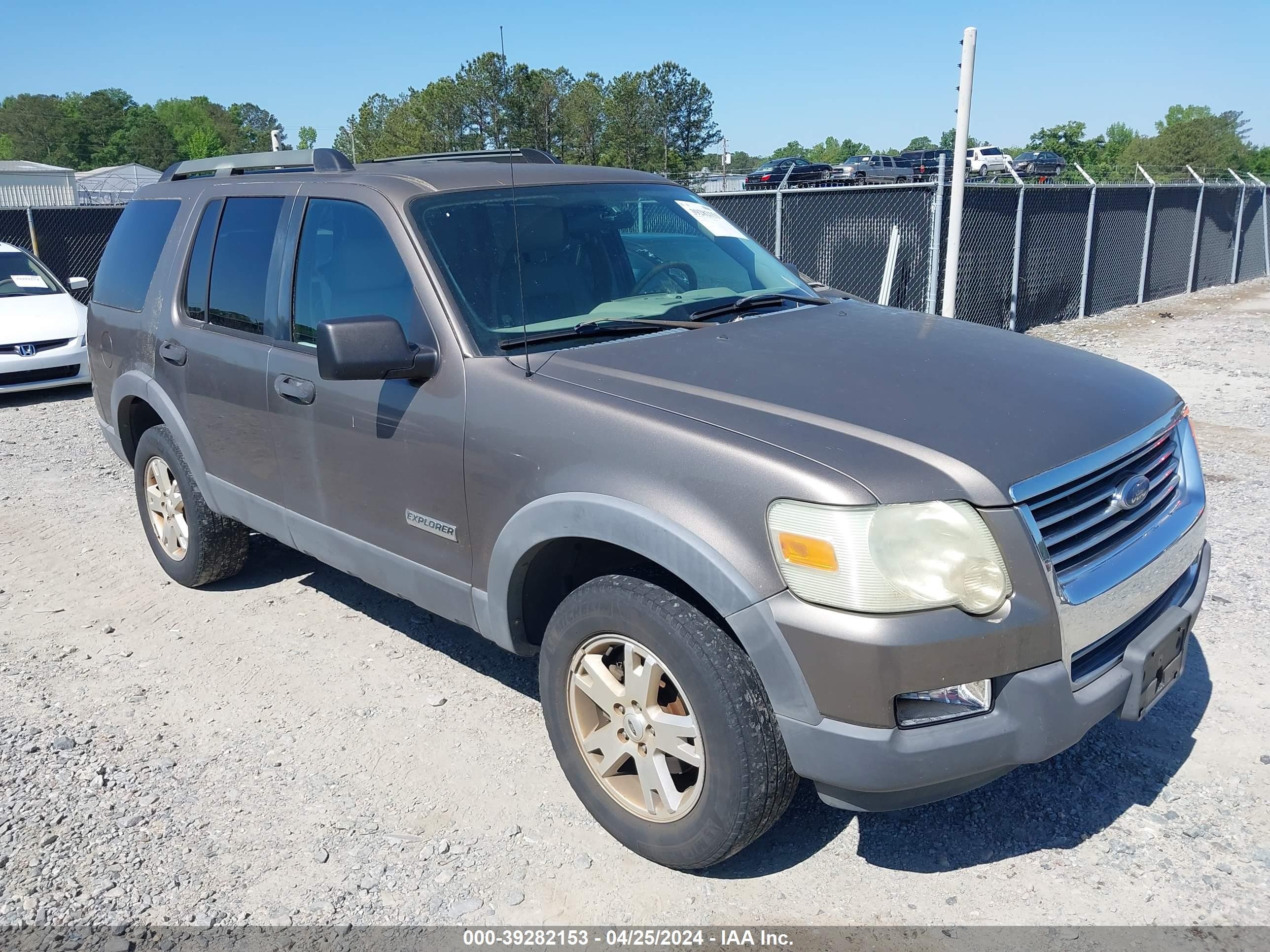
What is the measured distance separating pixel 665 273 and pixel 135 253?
113 inches

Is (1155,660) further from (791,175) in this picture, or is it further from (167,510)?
(791,175)

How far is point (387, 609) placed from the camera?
4816 millimetres

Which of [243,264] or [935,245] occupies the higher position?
[243,264]

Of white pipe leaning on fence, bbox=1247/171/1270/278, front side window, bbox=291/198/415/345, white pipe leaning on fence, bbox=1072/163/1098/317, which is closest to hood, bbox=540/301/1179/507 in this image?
front side window, bbox=291/198/415/345

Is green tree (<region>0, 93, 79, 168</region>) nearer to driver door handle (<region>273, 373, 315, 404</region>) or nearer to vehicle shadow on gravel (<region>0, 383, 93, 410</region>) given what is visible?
vehicle shadow on gravel (<region>0, 383, 93, 410</region>)

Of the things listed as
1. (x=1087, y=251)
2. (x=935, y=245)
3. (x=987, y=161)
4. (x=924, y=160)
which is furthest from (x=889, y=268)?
(x=987, y=161)

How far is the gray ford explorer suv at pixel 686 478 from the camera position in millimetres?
2359

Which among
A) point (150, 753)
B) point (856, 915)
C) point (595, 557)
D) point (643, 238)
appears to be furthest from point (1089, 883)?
point (150, 753)

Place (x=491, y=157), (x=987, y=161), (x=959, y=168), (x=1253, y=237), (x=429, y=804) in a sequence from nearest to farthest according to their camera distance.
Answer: (x=429, y=804)
(x=491, y=157)
(x=959, y=168)
(x=1253, y=237)
(x=987, y=161)

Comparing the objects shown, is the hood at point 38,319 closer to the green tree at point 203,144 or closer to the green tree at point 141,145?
the green tree at point 203,144

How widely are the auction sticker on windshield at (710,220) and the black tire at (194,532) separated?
8.36ft

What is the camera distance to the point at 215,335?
168 inches

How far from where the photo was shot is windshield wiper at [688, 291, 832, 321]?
3566 millimetres

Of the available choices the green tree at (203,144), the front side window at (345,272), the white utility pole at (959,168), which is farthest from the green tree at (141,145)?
the front side window at (345,272)
